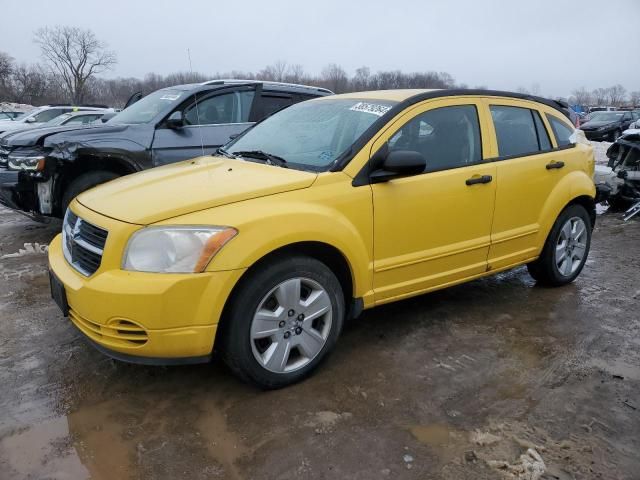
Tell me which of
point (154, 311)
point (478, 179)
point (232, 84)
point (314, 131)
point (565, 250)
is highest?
point (232, 84)

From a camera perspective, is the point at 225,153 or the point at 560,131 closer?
the point at 225,153

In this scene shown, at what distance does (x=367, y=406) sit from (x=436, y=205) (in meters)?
1.40

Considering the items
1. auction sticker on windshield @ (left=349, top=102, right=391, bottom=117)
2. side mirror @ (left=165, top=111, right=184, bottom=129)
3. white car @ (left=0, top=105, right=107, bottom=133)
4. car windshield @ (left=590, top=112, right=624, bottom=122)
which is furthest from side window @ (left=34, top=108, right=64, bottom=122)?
car windshield @ (left=590, top=112, right=624, bottom=122)

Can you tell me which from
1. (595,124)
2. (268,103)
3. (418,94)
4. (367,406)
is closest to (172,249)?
(367,406)

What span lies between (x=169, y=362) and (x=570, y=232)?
360 cm

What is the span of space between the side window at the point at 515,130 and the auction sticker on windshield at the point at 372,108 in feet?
3.28

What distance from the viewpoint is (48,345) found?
353cm

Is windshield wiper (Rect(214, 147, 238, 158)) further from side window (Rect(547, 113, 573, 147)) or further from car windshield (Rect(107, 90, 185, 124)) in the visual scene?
side window (Rect(547, 113, 573, 147))

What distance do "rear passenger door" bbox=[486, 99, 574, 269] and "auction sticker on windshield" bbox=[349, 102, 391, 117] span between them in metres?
0.97

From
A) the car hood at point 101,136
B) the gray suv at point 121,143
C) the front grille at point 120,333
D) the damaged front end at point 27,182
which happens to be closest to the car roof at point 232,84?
the gray suv at point 121,143

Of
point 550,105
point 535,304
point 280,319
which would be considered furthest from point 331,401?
point 550,105

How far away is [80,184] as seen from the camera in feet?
18.7

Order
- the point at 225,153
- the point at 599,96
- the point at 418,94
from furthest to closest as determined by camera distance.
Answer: the point at 599,96, the point at 225,153, the point at 418,94

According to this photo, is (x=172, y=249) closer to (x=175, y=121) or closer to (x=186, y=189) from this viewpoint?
(x=186, y=189)
